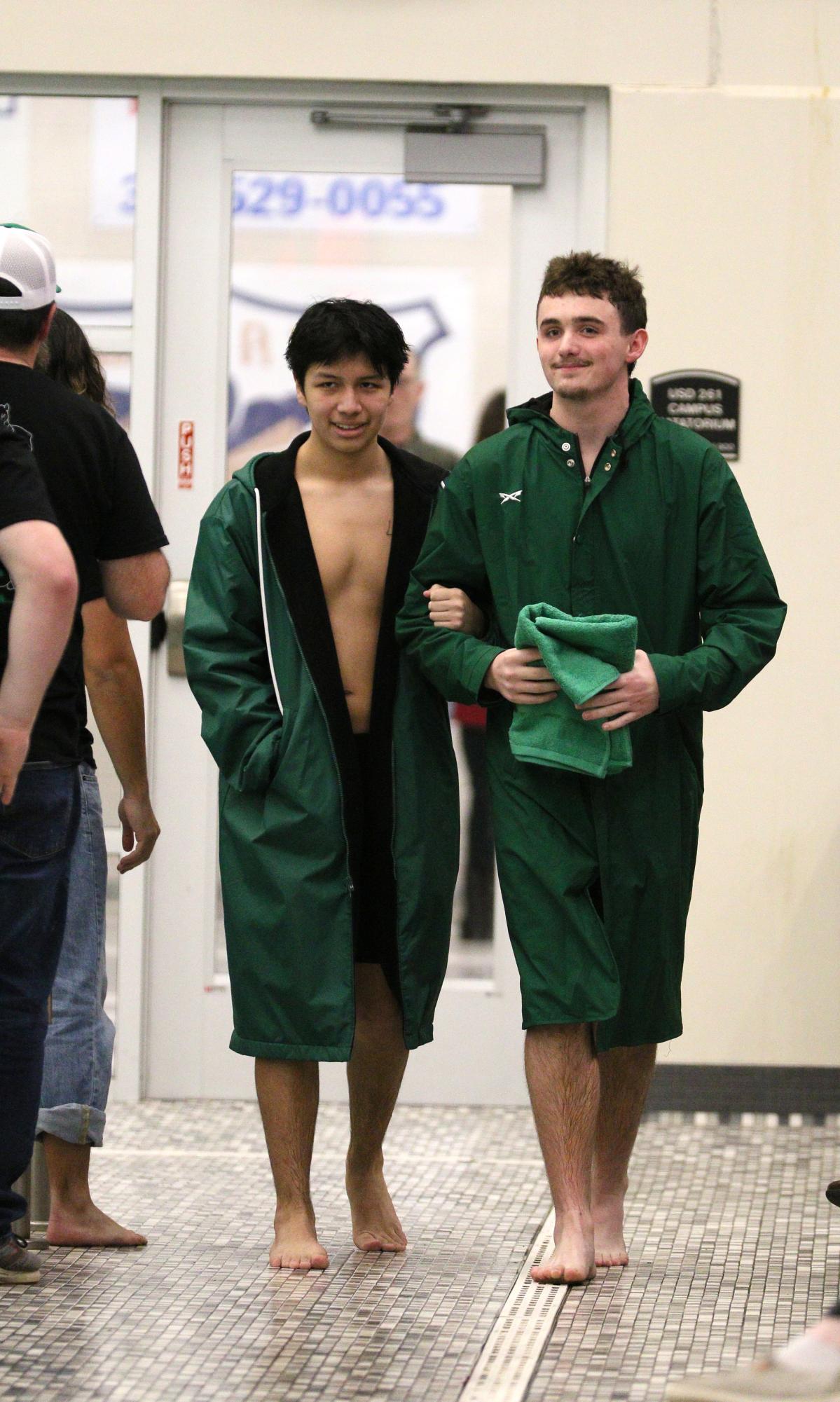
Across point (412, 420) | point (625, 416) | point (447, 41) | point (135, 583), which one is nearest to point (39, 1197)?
point (135, 583)

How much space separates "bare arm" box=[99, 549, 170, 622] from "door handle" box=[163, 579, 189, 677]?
1595 mm

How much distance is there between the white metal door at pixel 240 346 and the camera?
5285mm

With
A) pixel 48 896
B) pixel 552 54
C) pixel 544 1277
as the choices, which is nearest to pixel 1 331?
pixel 48 896

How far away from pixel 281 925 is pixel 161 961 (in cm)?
170

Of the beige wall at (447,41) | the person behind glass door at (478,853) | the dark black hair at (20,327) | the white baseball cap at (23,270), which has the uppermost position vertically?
the beige wall at (447,41)

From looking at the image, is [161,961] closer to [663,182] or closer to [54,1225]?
[54,1225]

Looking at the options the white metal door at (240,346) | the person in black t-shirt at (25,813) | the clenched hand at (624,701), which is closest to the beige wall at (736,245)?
the white metal door at (240,346)

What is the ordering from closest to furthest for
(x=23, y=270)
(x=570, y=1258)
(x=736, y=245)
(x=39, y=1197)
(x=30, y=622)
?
(x=30, y=622)
(x=23, y=270)
(x=570, y=1258)
(x=39, y=1197)
(x=736, y=245)

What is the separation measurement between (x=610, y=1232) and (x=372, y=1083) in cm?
52

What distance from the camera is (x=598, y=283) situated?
372 cm

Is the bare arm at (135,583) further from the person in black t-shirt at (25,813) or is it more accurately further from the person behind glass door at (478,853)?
the person behind glass door at (478,853)

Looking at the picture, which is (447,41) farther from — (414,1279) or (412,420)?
(414,1279)

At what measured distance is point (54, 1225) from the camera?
3.84 m

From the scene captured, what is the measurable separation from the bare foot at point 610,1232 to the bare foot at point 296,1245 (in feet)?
1.65
